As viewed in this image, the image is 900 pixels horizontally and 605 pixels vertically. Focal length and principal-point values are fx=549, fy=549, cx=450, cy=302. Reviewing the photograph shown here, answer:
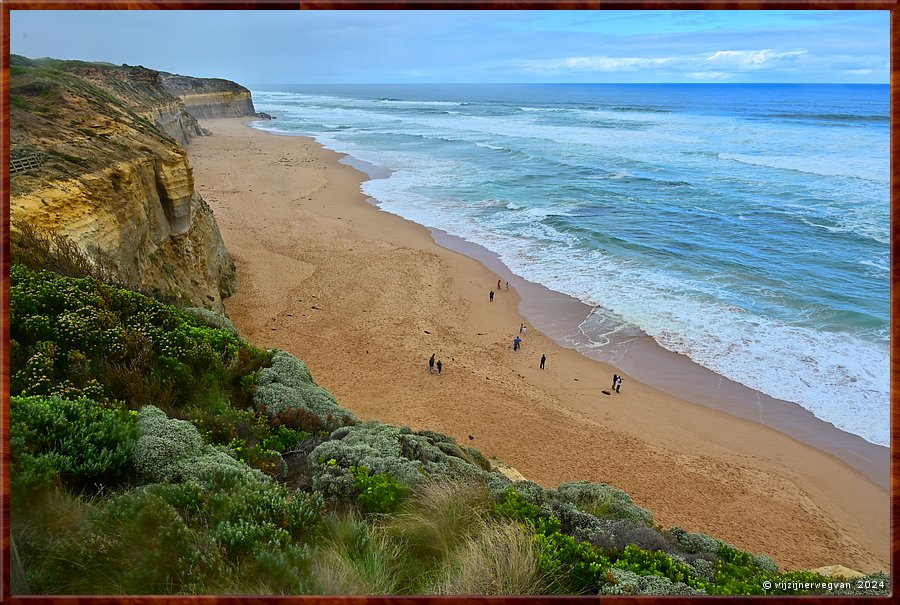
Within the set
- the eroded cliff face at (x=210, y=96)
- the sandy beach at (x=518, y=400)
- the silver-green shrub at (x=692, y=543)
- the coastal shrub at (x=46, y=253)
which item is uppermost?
the eroded cliff face at (x=210, y=96)


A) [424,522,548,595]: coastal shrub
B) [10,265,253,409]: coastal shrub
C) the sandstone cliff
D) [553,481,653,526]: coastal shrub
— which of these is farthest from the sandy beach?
[424,522,548,595]: coastal shrub

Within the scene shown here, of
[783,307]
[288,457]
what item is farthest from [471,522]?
[783,307]

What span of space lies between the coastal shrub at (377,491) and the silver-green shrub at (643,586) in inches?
71.3

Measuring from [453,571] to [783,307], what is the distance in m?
18.7

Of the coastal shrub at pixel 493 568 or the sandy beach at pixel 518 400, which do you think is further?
the sandy beach at pixel 518 400

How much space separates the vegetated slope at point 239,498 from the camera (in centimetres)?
308

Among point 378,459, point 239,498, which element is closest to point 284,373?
point 378,459

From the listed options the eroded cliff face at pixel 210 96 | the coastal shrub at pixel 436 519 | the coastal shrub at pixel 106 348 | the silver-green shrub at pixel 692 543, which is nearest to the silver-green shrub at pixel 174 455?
the coastal shrub at pixel 106 348

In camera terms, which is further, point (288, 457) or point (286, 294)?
point (286, 294)

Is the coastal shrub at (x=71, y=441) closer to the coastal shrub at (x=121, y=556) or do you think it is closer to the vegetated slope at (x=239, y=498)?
the vegetated slope at (x=239, y=498)

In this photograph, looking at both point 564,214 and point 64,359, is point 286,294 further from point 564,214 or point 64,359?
point 564,214

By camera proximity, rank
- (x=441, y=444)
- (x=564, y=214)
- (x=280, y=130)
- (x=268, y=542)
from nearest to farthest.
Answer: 1. (x=268, y=542)
2. (x=441, y=444)
3. (x=564, y=214)
4. (x=280, y=130)

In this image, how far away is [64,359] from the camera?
5223mm

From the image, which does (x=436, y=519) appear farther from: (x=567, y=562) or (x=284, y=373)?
(x=284, y=373)
